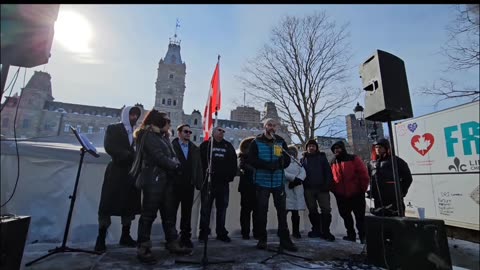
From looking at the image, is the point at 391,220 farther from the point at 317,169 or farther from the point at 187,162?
the point at 187,162

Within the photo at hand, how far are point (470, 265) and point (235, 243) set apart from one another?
347cm

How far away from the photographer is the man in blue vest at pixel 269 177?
11.8 ft

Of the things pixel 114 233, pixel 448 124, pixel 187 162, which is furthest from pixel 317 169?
pixel 114 233

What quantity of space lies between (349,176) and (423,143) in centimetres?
260

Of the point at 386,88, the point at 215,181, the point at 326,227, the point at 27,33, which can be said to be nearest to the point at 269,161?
the point at 215,181

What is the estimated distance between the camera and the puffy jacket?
4.53 m

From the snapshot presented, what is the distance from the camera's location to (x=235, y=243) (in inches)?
160

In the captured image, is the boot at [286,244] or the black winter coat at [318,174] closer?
the boot at [286,244]

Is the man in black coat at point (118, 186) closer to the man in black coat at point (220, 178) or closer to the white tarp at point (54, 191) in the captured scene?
the white tarp at point (54, 191)

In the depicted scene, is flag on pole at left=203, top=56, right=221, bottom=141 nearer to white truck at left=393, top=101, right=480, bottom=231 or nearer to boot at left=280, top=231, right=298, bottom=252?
boot at left=280, top=231, right=298, bottom=252

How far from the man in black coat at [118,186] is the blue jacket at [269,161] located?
5.53 feet

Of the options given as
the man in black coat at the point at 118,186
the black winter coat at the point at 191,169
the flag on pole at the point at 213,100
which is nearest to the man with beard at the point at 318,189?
the black winter coat at the point at 191,169

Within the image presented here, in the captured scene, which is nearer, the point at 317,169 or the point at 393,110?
the point at 393,110

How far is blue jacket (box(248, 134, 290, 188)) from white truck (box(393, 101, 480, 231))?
373 cm
